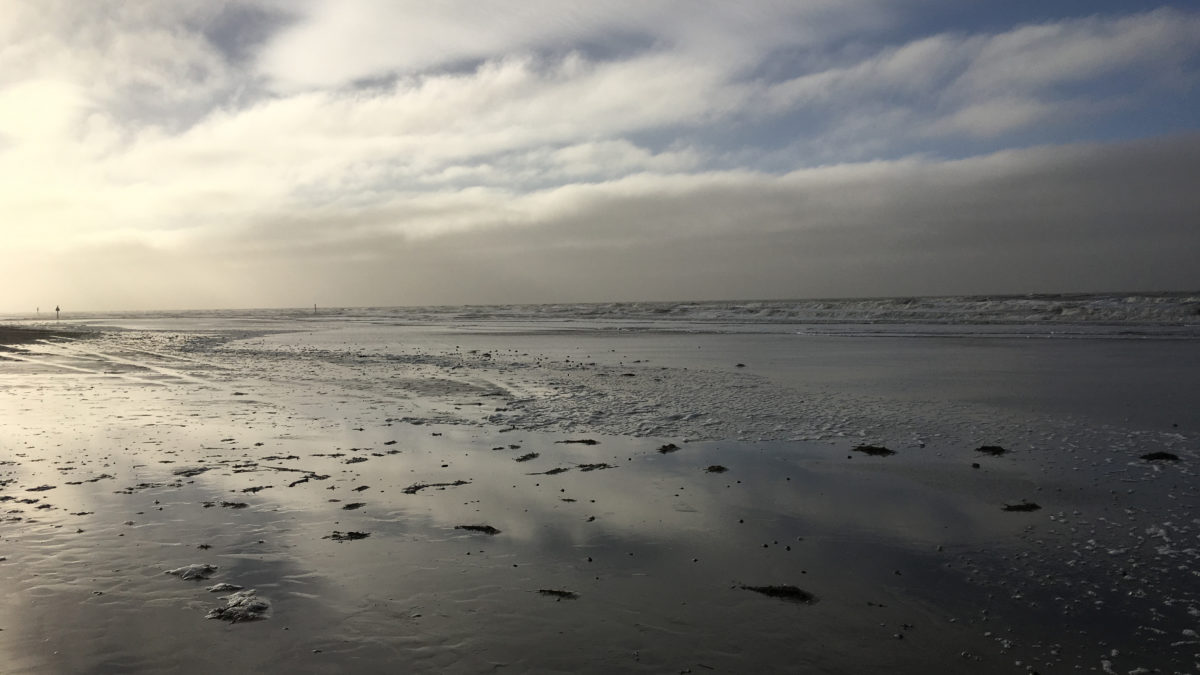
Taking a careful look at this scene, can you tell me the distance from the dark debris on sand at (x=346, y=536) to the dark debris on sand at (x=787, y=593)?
373cm

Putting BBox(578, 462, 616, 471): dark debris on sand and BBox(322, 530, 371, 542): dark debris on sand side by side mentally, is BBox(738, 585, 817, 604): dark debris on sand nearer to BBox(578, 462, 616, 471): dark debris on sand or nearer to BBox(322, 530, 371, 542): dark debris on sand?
BBox(322, 530, 371, 542): dark debris on sand

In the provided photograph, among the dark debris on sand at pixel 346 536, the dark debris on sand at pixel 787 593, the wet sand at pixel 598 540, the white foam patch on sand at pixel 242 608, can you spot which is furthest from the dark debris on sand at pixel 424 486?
the dark debris on sand at pixel 787 593

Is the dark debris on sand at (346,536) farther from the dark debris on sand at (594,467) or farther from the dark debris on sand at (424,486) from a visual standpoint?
the dark debris on sand at (594,467)

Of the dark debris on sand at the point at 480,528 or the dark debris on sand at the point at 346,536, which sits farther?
the dark debris on sand at the point at 480,528

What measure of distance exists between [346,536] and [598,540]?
2.51 m

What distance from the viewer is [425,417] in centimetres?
1377

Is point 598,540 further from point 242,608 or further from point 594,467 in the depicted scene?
point 242,608

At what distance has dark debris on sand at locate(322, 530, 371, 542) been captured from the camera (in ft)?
22.5

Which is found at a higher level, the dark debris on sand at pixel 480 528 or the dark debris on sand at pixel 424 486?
the dark debris on sand at pixel 424 486

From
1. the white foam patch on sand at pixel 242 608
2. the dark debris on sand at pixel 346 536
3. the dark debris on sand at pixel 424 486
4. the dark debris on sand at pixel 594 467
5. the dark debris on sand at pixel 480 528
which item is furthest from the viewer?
the dark debris on sand at pixel 594 467

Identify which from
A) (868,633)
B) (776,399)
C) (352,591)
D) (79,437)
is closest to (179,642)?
(352,591)

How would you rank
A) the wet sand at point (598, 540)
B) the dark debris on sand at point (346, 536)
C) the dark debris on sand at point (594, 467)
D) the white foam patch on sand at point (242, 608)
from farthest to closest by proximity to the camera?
1. the dark debris on sand at point (594, 467)
2. the dark debris on sand at point (346, 536)
3. the white foam patch on sand at point (242, 608)
4. the wet sand at point (598, 540)

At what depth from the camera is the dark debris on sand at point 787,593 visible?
5.48m

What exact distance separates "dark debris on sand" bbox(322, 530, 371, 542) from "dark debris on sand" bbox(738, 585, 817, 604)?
3.73 meters
